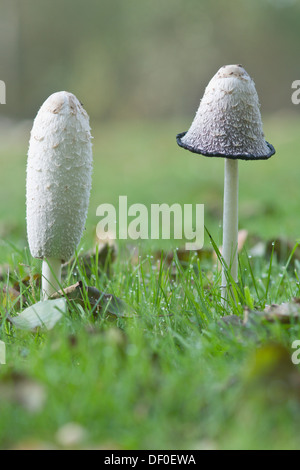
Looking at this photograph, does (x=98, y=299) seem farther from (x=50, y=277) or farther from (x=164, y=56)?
(x=164, y=56)

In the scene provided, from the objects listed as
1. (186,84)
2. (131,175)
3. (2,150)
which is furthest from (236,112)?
(186,84)

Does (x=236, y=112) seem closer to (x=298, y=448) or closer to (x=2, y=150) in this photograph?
(x=298, y=448)

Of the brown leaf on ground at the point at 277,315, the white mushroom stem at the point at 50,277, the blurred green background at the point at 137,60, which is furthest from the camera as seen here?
the blurred green background at the point at 137,60

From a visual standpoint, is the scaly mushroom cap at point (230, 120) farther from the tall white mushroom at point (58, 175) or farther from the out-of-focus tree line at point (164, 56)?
the out-of-focus tree line at point (164, 56)

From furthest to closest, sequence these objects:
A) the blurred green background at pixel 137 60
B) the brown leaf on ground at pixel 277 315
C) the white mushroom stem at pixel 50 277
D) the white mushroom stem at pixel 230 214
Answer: the blurred green background at pixel 137 60, the white mushroom stem at pixel 50 277, the white mushroom stem at pixel 230 214, the brown leaf on ground at pixel 277 315

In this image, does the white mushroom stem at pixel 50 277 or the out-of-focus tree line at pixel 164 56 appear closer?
the white mushroom stem at pixel 50 277

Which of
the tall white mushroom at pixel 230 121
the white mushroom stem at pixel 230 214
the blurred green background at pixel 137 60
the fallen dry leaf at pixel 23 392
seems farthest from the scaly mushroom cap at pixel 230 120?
the blurred green background at pixel 137 60

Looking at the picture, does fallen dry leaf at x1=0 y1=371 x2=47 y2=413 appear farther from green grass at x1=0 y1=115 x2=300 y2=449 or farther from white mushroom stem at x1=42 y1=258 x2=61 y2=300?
white mushroom stem at x1=42 y1=258 x2=61 y2=300

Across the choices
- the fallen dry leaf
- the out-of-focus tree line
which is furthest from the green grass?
the out-of-focus tree line
